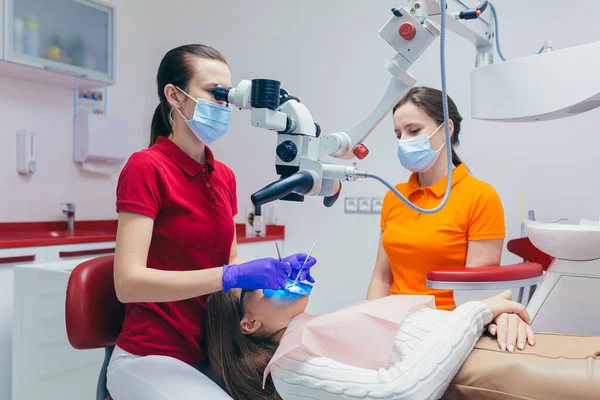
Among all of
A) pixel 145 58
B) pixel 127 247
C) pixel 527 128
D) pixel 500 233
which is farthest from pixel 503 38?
pixel 145 58

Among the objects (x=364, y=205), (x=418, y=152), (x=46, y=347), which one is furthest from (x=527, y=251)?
(x=46, y=347)

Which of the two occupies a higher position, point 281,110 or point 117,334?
point 281,110

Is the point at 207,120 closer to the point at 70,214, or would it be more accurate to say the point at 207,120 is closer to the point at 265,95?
the point at 265,95

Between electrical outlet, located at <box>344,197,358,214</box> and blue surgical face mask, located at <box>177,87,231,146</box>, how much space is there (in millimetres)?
1438

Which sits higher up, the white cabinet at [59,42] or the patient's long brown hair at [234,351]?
the white cabinet at [59,42]

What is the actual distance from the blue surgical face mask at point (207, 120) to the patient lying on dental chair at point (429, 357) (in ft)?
1.90

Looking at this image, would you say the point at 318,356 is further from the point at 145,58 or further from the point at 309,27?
the point at 145,58

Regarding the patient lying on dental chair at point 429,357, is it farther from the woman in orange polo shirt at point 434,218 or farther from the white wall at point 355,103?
the white wall at point 355,103

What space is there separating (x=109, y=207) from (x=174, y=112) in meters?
2.08

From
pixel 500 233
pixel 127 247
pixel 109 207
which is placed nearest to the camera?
pixel 127 247


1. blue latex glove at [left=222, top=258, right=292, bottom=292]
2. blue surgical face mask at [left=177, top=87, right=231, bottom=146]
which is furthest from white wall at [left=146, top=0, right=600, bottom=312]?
blue latex glove at [left=222, top=258, right=292, bottom=292]

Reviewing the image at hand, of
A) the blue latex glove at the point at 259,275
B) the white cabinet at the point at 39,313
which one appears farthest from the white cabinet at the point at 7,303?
the blue latex glove at the point at 259,275

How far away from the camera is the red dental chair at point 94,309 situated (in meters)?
1.21

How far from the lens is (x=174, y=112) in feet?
4.38
